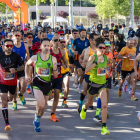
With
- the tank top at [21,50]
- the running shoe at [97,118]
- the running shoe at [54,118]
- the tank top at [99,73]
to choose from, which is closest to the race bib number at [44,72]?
the tank top at [99,73]

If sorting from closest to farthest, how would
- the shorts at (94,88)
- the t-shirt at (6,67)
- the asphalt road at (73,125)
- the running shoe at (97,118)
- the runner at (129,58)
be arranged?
the asphalt road at (73,125)
the shorts at (94,88)
the t-shirt at (6,67)
the running shoe at (97,118)
the runner at (129,58)

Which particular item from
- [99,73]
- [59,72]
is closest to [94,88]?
[99,73]

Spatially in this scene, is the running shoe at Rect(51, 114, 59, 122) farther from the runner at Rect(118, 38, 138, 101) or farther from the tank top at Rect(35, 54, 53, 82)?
the runner at Rect(118, 38, 138, 101)

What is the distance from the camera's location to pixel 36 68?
5.68 metres

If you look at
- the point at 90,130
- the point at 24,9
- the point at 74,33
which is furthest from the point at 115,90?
the point at 24,9

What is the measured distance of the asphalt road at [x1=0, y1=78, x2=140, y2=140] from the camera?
5.53 metres

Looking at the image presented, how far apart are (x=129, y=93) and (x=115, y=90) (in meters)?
0.70

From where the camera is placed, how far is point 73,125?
6277 millimetres

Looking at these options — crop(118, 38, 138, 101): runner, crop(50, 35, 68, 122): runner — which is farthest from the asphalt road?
crop(118, 38, 138, 101): runner

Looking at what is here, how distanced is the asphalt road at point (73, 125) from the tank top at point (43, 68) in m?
1.11

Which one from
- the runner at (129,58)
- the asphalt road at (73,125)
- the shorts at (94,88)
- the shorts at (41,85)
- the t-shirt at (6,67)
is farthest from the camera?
the runner at (129,58)

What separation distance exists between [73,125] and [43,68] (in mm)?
1519

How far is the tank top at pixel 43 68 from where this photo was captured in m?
5.61

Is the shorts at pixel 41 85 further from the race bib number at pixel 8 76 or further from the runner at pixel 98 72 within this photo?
the runner at pixel 98 72
